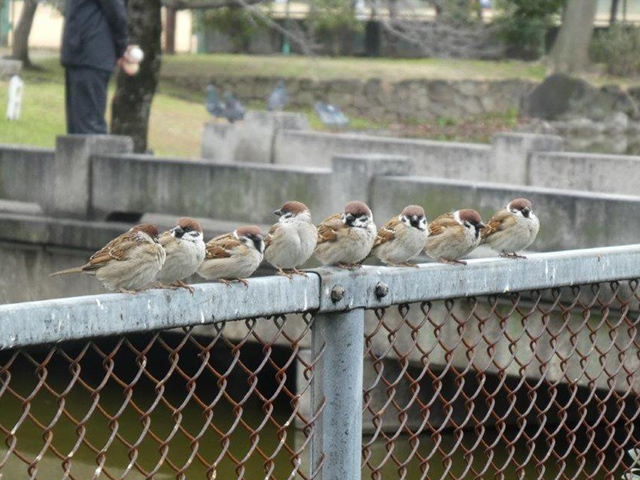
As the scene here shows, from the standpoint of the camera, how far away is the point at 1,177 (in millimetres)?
14023

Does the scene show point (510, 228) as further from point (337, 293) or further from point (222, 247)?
point (337, 293)

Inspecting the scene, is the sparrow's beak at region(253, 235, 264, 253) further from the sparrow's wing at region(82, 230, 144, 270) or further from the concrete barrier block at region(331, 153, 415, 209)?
the concrete barrier block at region(331, 153, 415, 209)

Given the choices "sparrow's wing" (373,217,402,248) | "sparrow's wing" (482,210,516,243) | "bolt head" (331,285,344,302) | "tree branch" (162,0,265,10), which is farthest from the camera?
"tree branch" (162,0,265,10)

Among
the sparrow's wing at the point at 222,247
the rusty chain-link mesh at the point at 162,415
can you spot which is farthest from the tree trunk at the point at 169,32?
the sparrow's wing at the point at 222,247

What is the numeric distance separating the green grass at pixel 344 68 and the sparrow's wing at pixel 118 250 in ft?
109

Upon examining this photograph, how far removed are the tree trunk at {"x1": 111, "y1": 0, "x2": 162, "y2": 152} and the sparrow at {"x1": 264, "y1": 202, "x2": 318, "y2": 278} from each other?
49.4 feet

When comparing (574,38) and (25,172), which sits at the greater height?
(574,38)

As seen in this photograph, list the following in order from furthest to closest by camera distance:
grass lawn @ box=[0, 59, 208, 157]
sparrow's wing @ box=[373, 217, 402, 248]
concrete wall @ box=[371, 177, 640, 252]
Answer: grass lawn @ box=[0, 59, 208, 157] → concrete wall @ box=[371, 177, 640, 252] → sparrow's wing @ box=[373, 217, 402, 248]

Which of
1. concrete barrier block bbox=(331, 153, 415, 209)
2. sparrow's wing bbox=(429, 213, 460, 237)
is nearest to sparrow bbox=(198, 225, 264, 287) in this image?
sparrow's wing bbox=(429, 213, 460, 237)

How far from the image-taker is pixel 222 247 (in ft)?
17.0

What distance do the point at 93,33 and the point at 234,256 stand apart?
11.2 m

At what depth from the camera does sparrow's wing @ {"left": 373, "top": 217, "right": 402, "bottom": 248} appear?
6473 millimetres

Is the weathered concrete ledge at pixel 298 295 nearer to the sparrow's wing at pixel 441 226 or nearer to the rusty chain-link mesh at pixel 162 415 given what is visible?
the sparrow's wing at pixel 441 226

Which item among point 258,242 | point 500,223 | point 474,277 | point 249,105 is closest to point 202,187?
point 500,223
